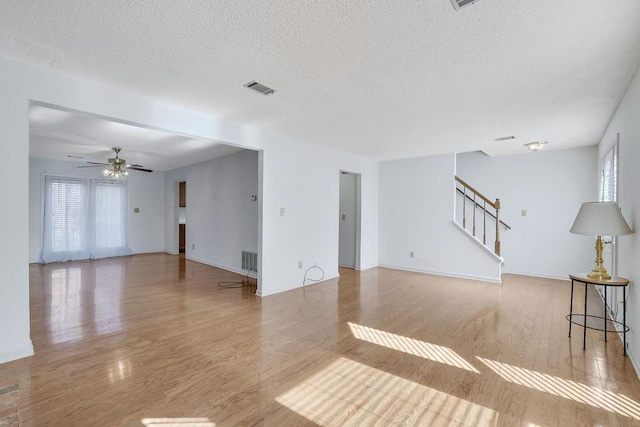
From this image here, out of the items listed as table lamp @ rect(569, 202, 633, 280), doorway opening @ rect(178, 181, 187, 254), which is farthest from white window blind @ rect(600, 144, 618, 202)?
doorway opening @ rect(178, 181, 187, 254)

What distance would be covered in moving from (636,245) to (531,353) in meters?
1.23

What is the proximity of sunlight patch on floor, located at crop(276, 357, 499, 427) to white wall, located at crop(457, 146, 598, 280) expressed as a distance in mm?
5052

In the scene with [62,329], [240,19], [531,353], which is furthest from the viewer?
[62,329]

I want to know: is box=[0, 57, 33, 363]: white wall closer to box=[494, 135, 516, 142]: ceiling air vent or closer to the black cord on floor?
the black cord on floor

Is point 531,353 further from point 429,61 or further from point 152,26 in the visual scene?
point 152,26

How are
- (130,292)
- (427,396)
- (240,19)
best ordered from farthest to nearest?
(130,292), (427,396), (240,19)

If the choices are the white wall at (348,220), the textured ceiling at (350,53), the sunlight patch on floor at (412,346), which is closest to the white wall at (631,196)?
the textured ceiling at (350,53)

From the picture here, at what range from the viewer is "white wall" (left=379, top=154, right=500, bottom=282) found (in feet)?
19.0

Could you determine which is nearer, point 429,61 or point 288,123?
point 429,61

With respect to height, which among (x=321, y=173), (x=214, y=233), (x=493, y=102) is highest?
(x=493, y=102)

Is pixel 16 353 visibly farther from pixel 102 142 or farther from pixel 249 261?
pixel 102 142

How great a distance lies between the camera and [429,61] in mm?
2371

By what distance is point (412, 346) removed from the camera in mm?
2814

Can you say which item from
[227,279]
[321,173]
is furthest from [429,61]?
[227,279]
